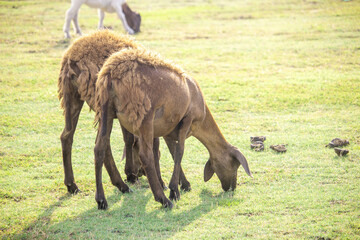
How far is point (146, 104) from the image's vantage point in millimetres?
5820

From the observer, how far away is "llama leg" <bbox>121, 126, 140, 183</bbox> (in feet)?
23.2

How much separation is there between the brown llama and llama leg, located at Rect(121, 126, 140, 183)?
2 cm

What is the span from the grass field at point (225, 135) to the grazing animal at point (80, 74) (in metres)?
0.72

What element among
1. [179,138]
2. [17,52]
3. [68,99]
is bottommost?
[17,52]

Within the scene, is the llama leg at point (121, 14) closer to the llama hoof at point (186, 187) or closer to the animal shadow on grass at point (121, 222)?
the llama hoof at point (186, 187)

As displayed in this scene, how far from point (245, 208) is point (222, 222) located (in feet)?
1.68

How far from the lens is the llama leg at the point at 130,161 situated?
7.07 meters

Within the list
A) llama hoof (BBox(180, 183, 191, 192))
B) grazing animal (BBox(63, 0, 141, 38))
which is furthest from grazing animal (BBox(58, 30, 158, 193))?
grazing animal (BBox(63, 0, 141, 38))

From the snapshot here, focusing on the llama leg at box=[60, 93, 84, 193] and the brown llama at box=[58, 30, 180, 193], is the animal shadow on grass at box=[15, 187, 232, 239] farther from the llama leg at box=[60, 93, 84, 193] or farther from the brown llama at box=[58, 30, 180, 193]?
the brown llama at box=[58, 30, 180, 193]

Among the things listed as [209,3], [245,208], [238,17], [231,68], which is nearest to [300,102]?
[231,68]

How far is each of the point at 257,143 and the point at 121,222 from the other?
3545 mm

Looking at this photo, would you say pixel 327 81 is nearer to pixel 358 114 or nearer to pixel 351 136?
pixel 358 114

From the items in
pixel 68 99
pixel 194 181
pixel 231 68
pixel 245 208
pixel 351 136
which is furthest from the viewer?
pixel 231 68

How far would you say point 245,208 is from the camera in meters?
6.21
